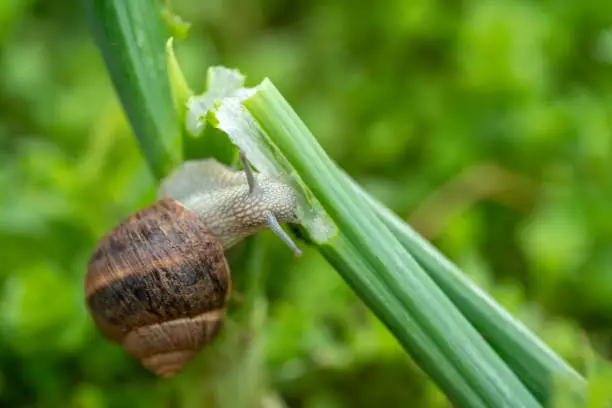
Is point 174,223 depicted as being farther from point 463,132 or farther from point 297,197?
point 463,132

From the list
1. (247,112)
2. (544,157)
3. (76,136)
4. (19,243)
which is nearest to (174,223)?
(247,112)

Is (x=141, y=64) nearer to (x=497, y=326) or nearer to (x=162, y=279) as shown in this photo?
(x=162, y=279)

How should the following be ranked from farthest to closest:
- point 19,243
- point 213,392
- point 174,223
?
point 19,243, point 213,392, point 174,223

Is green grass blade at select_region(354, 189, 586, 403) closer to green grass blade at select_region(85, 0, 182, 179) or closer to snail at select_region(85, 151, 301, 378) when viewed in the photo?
snail at select_region(85, 151, 301, 378)

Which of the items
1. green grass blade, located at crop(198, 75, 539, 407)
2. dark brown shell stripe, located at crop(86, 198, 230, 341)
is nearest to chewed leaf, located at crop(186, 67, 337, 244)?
green grass blade, located at crop(198, 75, 539, 407)

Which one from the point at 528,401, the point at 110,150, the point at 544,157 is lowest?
the point at 544,157

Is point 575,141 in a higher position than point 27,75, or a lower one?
lower
